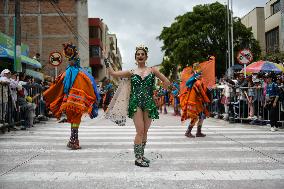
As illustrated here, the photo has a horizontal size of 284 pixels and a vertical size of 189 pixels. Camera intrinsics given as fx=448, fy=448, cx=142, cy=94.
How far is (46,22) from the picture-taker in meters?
49.4

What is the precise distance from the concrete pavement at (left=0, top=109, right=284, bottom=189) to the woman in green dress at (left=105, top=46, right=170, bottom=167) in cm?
57

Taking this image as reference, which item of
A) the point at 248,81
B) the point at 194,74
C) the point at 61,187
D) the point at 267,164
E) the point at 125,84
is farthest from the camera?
the point at 248,81

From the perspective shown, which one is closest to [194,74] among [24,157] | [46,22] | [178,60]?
[24,157]

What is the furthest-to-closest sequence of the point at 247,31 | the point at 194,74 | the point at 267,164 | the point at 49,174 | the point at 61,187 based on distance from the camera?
the point at 247,31
the point at 194,74
the point at 267,164
the point at 49,174
the point at 61,187

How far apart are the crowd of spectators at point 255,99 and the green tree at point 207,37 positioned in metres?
30.6

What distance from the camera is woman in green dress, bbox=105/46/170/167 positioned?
6.55m

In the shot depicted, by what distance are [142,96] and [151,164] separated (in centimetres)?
100

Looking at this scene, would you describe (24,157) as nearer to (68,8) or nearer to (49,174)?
(49,174)

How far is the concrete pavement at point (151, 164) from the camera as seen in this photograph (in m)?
5.17

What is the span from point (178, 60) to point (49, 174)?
43446 millimetres

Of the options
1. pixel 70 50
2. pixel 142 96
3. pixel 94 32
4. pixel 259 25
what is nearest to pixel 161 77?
pixel 142 96

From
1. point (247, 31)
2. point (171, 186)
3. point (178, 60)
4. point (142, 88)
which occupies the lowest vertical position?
point (171, 186)

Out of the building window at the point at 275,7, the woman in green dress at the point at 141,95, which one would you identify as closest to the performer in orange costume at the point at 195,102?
the woman in green dress at the point at 141,95

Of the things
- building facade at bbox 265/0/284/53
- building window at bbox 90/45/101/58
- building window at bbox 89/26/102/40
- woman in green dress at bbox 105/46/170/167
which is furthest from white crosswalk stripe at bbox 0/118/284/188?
building window at bbox 89/26/102/40
